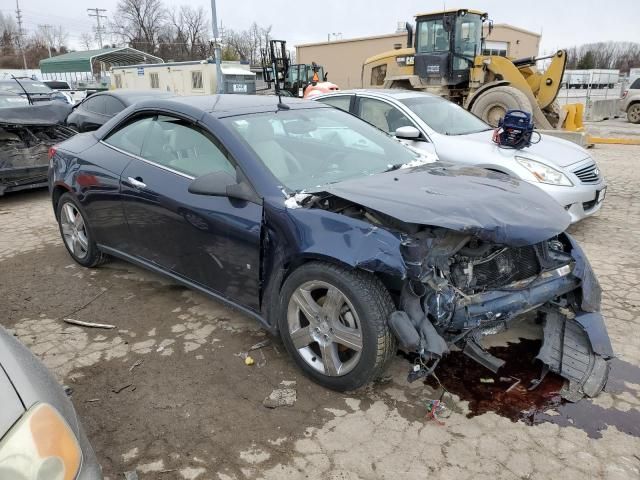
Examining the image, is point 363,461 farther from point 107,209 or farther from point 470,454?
point 107,209

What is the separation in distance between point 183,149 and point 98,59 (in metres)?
41.3

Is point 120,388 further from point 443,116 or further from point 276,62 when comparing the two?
point 276,62

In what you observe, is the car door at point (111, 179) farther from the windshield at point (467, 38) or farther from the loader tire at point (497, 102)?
the windshield at point (467, 38)

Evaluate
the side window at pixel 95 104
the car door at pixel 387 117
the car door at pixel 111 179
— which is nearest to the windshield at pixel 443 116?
the car door at pixel 387 117

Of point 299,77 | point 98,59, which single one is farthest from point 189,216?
point 98,59

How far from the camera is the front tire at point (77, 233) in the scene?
4.47 metres

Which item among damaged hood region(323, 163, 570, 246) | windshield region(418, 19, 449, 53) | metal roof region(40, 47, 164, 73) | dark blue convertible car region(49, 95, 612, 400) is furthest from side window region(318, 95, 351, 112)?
metal roof region(40, 47, 164, 73)

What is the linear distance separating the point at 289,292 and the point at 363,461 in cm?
98

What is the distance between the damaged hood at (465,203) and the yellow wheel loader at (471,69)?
27.2ft

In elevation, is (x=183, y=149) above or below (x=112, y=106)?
below

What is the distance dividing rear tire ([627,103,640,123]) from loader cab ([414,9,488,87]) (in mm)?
9720

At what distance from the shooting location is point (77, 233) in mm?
4656

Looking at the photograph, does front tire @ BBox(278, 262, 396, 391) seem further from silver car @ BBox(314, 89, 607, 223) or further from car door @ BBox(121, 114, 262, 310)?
silver car @ BBox(314, 89, 607, 223)

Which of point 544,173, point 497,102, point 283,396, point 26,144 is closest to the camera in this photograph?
point 283,396
